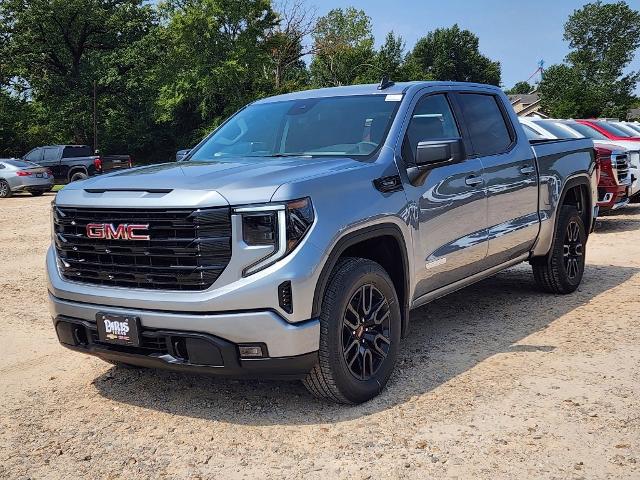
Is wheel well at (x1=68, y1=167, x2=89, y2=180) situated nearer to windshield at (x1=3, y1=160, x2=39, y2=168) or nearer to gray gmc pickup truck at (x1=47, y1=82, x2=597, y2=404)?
windshield at (x1=3, y1=160, x2=39, y2=168)

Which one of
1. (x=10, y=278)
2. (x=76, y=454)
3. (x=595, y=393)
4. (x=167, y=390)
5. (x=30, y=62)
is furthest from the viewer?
(x=30, y=62)

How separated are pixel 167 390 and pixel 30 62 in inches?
1939

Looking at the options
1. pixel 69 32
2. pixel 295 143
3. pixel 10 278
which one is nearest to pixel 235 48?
pixel 69 32

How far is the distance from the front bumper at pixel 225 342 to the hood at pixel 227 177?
2.12 ft

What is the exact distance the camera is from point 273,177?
12.8 ft

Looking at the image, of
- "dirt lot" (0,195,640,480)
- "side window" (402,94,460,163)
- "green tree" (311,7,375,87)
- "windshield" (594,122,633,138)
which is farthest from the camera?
"green tree" (311,7,375,87)

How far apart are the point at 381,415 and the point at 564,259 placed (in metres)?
3.55

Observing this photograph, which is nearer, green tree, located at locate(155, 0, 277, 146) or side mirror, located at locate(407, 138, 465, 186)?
side mirror, located at locate(407, 138, 465, 186)

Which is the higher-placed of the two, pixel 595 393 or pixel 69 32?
pixel 69 32

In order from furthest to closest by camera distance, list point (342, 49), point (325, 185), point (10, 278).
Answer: point (342, 49) → point (10, 278) → point (325, 185)

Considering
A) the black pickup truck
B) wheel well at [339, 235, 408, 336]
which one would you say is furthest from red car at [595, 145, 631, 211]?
the black pickup truck

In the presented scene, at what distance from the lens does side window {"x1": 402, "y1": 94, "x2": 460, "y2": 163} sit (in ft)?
15.8

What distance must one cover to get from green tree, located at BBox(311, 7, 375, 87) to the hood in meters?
53.5

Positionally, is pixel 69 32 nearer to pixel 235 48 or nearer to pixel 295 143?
pixel 235 48
